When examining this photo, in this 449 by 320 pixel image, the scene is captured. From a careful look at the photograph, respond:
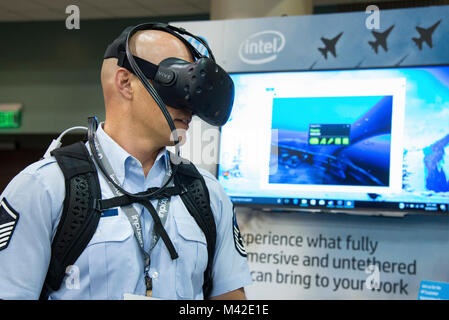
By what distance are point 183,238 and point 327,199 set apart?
1307 millimetres

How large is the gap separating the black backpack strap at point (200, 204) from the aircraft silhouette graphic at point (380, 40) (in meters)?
1.53

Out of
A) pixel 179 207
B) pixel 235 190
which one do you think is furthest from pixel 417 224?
pixel 179 207

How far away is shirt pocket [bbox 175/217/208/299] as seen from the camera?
52.3 inches

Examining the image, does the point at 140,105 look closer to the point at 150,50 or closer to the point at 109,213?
the point at 150,50

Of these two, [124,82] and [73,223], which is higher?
[124,82]

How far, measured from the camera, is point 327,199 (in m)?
2.51

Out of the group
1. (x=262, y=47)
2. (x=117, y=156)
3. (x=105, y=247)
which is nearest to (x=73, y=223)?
(x=105, y=247)

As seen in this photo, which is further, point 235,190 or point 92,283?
point 235,190

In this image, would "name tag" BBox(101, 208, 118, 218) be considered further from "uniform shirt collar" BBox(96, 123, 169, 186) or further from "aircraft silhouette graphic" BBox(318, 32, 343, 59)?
"aircraft silhouette graphic" BBox(318, 32, 343, 59)

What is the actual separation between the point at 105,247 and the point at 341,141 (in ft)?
5.14

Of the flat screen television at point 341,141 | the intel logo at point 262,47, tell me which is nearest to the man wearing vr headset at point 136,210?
the flat screen television at point 341,141

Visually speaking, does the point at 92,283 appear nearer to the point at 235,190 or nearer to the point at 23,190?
the point at 23,190

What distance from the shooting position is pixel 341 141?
252cm
